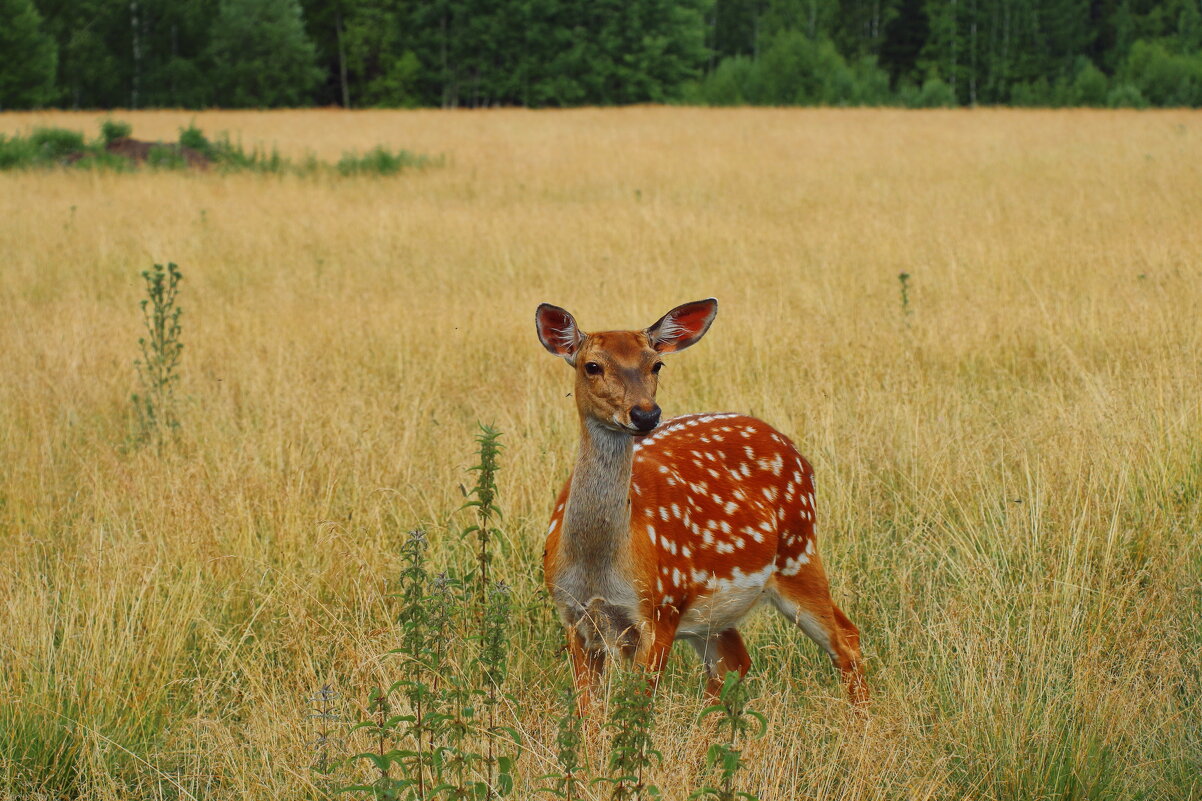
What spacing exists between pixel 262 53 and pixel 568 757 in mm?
59049

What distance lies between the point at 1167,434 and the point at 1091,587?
1.18 metres

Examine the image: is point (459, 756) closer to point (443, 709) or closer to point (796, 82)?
point (443, 709)

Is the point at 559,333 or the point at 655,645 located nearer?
the point at 655,645

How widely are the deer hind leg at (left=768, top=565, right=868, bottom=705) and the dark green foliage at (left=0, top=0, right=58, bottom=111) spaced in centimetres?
5160

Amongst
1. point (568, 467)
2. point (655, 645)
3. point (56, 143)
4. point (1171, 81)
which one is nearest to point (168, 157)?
point (56, 143)

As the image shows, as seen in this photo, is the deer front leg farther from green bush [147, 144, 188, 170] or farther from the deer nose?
green bush [147, 144, 188, 170]

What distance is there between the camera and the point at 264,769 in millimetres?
3141

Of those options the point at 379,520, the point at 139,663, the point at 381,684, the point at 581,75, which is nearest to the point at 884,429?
the point at 379,520

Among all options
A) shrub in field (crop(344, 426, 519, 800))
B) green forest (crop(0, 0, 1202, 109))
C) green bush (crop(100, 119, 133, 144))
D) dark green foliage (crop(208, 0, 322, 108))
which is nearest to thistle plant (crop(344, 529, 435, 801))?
shrub in field (crop(344, 426, 519, 800))

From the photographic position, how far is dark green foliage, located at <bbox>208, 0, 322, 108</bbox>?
56125 millimetres

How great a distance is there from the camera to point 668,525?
11.9 feet

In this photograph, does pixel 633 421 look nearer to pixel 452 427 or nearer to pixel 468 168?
pixel 452 427

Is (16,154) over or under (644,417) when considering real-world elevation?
over

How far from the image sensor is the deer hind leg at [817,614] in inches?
151
